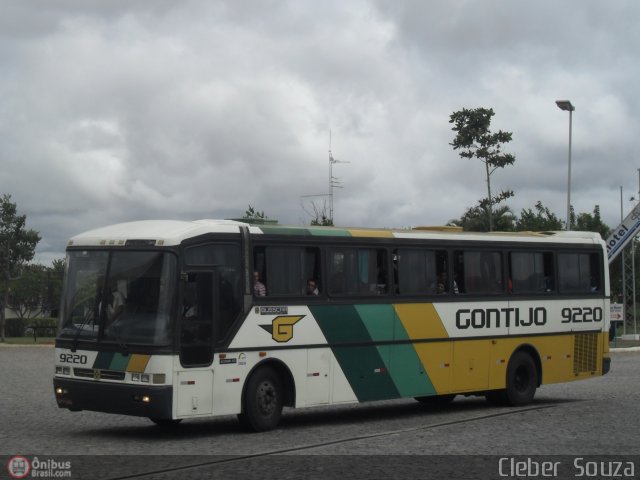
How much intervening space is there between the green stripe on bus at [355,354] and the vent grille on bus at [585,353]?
214 inches

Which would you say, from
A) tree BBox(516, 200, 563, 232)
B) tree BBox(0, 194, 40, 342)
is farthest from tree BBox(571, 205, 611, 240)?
tree BBox(0, 194, 40, 342)

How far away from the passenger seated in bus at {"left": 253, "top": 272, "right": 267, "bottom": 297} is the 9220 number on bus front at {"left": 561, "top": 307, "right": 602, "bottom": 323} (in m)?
7.85

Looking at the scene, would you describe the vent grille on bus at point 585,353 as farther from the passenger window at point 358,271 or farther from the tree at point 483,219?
the tree at point 483,219

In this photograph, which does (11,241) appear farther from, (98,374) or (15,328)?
(98,374)

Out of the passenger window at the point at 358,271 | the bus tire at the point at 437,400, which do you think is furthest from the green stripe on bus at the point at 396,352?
the bus tire at the point at 437,400

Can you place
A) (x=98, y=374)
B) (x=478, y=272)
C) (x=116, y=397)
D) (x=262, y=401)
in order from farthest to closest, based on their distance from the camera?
(x=478, y=272)
(x=262, y=401)
(x=98, y=374)
(x=116, y=397)

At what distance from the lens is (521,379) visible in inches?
875

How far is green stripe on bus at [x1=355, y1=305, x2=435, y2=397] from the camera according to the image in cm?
1911

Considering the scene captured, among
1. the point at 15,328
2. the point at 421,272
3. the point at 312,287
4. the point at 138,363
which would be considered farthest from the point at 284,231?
the point at 15,328

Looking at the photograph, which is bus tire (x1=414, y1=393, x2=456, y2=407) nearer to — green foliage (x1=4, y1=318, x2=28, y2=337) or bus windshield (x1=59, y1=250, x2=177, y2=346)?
bus windshield (x1=59, y1=250, x2=177, y2=346)

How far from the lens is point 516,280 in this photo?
72.6 ft

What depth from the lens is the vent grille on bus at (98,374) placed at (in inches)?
635

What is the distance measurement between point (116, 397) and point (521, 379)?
8996 mm
